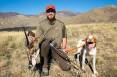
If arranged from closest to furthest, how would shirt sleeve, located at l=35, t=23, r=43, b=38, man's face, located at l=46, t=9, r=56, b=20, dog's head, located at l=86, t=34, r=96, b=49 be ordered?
man's face, located at l=46, t=9, r=56, b=20
shirt sleeve, located at l=35, t=23, r=43, b=38
dog's head, located at l=86, t=34, r=96, b=49

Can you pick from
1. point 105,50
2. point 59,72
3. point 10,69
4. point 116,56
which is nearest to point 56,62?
point 59,72

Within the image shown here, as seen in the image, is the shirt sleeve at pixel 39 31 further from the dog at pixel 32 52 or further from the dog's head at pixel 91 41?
the dog's head at pixel 91 41

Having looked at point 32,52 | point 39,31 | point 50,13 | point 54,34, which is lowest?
point 32,52

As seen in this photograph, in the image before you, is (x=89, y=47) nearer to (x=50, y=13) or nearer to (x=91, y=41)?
(x=91, y=41)

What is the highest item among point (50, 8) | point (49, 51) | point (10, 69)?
point (50, 8)

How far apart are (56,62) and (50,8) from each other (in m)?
2.13

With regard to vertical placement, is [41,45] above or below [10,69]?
above

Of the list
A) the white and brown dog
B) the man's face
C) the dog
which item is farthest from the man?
the white and brown dog

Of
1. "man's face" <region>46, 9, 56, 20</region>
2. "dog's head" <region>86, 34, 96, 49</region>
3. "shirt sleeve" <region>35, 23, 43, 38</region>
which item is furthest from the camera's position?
"dog's head" <region>86, 34, 96, 49</region>

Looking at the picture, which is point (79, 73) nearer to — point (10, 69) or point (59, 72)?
point (59, 72)

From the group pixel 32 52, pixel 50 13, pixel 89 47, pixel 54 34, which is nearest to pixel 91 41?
pixel 89 47

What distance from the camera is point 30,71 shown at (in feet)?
29.8

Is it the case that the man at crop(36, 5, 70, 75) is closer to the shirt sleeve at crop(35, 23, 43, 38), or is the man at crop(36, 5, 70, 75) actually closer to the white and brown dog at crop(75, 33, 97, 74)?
the shirt sleeve at crop(35, 23, 43, 38)

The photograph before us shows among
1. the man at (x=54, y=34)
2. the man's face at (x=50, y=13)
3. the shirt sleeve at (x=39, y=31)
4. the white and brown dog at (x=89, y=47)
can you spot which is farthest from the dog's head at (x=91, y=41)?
the shirt sleeve at (x=39, y=31)
